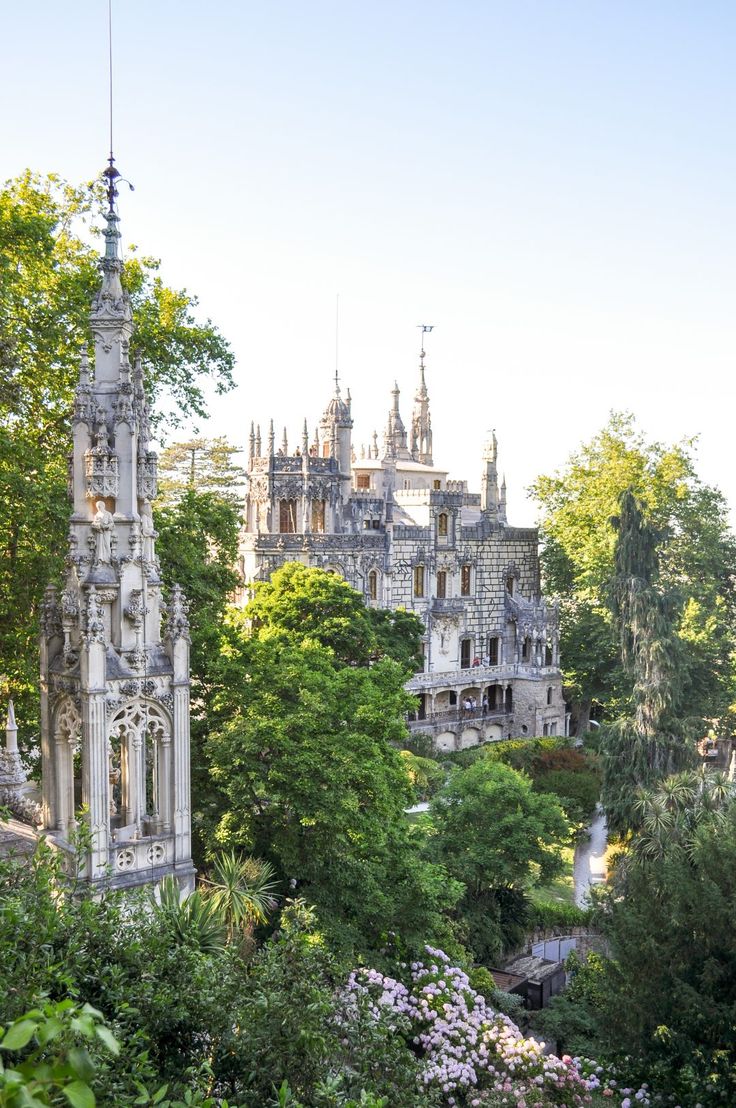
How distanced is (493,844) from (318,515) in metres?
22.8

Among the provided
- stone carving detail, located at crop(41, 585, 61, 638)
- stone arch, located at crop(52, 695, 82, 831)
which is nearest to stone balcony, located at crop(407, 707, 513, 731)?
stone arch, located at crop(52, 695, 82, 831)

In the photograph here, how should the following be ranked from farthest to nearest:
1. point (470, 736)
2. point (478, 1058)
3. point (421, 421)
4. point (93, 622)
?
point (421, 421) < point (470, 736) < point (478, 1058) < point (93, 622)

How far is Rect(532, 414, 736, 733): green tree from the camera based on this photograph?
39625 mm

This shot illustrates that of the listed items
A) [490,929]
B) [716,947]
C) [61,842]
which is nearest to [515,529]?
[490,929]

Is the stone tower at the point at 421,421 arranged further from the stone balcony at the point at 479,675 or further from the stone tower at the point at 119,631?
the stone tower at the point at 119,631

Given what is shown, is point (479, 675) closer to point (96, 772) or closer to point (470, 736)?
point (470, 736)

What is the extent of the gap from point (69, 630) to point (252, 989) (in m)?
6.12

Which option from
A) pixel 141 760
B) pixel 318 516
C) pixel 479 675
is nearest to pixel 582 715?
pixel 479 675

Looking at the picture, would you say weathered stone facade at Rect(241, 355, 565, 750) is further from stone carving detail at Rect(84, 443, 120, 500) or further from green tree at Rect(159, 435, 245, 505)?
stone carving detail at Rect(84, 443, 120, 500)

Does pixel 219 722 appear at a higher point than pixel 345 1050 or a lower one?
higher

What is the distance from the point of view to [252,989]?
29.2 feet

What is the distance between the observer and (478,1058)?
570 inches

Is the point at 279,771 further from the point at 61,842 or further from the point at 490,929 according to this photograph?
the point at 490,929

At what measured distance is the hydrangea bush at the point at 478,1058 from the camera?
1363 centimetres
